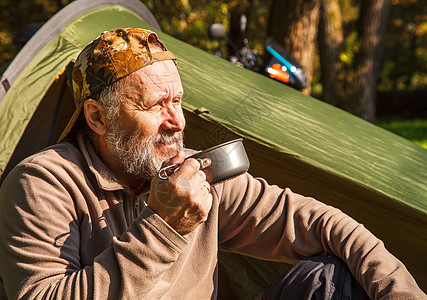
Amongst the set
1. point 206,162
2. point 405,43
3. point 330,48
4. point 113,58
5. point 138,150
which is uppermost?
point 113,58

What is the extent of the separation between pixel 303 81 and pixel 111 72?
4033 mm

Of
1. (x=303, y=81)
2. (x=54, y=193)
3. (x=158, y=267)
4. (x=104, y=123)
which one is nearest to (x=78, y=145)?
(x=104, y=123)

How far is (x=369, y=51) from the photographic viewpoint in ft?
27.5

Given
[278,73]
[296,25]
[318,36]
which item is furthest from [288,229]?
[318,36]

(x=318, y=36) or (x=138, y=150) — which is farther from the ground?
(x=138, y=150)

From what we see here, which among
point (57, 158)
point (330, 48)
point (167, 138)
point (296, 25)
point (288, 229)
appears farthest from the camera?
point (330, 48)

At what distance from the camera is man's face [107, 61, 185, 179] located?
1.80 metres

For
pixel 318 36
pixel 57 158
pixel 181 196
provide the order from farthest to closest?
1. pixel 318 36
2. pixel 57 158
3. pixel 181 196

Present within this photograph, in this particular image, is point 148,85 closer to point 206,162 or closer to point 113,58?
point 113,58

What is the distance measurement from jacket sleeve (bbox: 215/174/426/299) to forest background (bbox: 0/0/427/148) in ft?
6.23

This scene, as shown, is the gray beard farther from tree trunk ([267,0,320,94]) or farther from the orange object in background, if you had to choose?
tree trunk ([267,0,320,94])

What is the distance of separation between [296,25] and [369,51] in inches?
85.9

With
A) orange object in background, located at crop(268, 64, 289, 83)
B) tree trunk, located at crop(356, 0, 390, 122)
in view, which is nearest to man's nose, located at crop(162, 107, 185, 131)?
orange object in background, located at crop(268, 64, 289, 83)

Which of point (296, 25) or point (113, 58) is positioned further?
point (296, 25)
